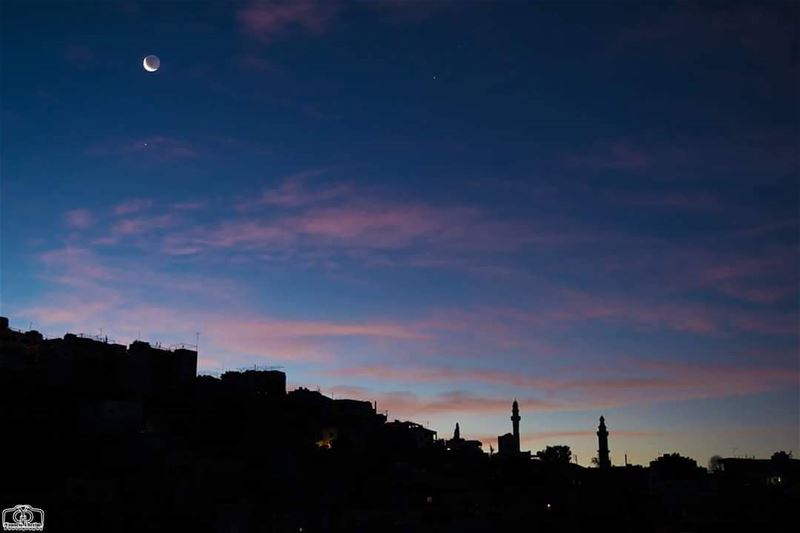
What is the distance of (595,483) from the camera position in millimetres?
79312

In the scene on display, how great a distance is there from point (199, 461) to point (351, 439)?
27.6 meters

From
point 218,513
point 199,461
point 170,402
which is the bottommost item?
point 218,513

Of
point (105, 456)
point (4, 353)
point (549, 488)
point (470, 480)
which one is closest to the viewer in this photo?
point (105, 456)

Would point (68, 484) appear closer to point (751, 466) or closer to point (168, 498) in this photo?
point (168, 498)

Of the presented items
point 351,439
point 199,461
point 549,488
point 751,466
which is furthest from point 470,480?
point 751,466

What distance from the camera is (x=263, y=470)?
187 feet

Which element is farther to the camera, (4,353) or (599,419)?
(599,419)
